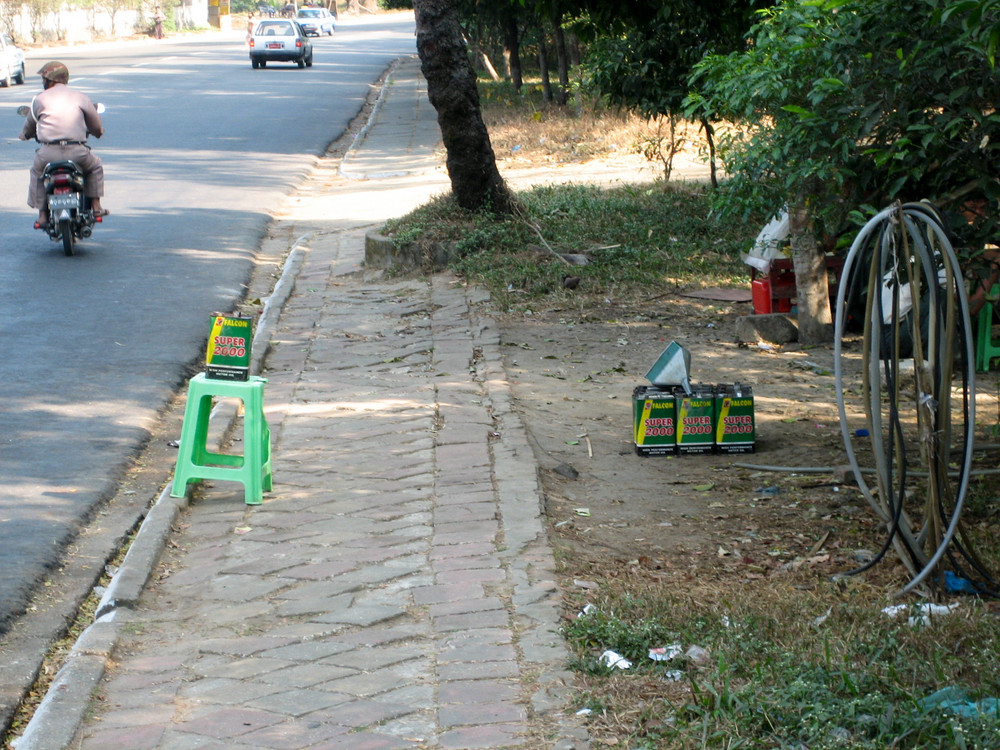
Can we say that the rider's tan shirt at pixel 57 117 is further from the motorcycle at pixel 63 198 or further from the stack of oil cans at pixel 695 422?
the stack of oil cans at pixel 695 422

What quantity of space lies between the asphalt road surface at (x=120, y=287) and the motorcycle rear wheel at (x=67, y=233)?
160mm

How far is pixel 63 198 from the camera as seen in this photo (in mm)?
10680

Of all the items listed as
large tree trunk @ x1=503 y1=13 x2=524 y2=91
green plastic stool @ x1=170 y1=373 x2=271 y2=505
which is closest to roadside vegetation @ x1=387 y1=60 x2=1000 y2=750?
green plastic stool @ x1=170 y1=373 x2=271 y2=505

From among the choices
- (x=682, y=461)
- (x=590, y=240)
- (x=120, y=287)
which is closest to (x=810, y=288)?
(x=682, y=461)

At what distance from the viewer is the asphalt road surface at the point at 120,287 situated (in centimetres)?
555

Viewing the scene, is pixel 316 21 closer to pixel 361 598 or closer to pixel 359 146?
pixel 359 146

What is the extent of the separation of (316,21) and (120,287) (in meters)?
57.0

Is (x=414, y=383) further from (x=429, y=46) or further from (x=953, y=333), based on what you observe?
(x=429, y=46)

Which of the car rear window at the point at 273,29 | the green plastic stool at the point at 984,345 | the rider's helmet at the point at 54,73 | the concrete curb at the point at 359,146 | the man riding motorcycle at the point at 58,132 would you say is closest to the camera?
the green plastic stool at the point at 984,345

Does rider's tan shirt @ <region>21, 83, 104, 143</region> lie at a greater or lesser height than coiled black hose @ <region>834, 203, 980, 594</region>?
greater

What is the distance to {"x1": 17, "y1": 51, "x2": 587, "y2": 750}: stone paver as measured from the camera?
3297 mm

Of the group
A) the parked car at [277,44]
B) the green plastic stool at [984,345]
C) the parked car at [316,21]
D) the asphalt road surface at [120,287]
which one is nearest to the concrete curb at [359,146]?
the asphalt road surface at [120,287]

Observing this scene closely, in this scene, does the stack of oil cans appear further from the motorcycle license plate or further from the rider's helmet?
the rider's helmet

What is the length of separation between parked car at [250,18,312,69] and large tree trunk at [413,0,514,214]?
1139 inches
